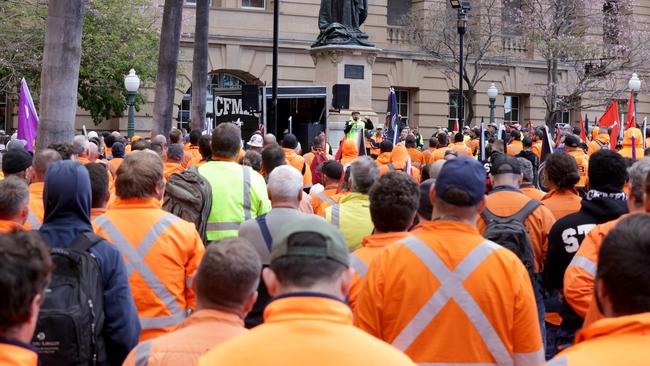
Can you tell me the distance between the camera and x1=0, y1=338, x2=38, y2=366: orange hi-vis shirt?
3.06 m

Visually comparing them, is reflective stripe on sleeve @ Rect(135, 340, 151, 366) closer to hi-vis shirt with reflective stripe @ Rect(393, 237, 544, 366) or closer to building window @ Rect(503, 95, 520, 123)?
hi-vis shirt with reflective stripe @ Rect(393, 237, 544, 366)

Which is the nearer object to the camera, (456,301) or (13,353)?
(13,353)

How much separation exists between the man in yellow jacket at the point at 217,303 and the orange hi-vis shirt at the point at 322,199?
5181mm

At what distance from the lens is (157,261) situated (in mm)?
5680

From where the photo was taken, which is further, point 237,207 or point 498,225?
point 237,207

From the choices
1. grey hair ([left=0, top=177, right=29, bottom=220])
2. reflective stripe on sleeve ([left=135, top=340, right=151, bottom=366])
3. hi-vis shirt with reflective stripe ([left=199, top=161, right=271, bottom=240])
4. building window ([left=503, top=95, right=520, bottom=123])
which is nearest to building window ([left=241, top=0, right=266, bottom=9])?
building window ([left=503, top=95, right=520, bottom=123])

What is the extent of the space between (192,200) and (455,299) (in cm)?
368

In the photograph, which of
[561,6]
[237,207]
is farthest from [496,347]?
[561,6]

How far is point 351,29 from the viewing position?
86.2 ft

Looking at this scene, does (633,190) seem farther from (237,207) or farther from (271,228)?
(237,207)

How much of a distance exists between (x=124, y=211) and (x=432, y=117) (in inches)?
1467

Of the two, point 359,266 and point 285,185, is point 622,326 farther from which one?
point 285,185

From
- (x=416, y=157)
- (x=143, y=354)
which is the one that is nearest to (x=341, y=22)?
(x=416, y=157)

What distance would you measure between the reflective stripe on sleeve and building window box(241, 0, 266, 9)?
35.8 m
